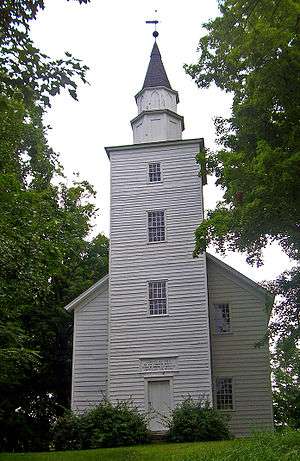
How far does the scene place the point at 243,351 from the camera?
23922 millimetres

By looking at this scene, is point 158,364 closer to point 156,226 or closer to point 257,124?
point 156,226

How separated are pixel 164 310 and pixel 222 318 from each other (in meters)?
2.60

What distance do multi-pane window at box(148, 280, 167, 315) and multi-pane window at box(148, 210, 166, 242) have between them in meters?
1.87

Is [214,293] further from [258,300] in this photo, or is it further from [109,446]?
[109,446]

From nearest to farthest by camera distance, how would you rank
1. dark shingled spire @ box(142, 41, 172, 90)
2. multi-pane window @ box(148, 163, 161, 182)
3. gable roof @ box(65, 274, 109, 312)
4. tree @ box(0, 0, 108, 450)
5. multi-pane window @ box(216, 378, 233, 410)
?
tree @ box(0, 0, 108, 450) → multi-pane window @ box(216, 378, 233, 410) → gable roof @ box(65, 274, 109, 312) → multi-pane window @ box(148, 163, 161, 182) → dark shingled spire @ box(142, 41, 172, 90)

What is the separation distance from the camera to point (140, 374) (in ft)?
74.7

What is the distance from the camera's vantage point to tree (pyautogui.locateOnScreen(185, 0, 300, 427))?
1623cm

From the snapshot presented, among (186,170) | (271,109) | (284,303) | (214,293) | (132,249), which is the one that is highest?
(186,170)

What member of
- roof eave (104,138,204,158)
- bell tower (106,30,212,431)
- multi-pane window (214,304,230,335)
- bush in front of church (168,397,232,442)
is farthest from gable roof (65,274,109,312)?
bush in front of church (168,397,232,442)

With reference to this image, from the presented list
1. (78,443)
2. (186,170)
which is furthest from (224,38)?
(78,443)

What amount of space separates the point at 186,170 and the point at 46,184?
27.4 feet

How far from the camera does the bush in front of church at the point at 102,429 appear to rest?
20.0 meters

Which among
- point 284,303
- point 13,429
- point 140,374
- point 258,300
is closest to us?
point 284,303

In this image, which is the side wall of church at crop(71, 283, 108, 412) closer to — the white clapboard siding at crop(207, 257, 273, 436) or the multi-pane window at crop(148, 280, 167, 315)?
the multi-pane window at crop(148, 280, 167, 315)
